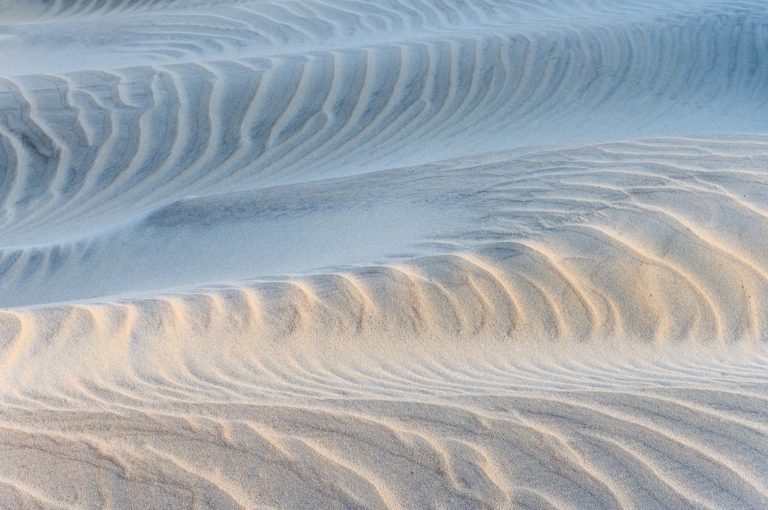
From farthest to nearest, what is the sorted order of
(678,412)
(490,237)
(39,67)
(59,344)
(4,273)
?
(39,67), (4,273), (490,237), (59,344), (678,412)

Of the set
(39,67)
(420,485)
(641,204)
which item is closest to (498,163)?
(641,204)

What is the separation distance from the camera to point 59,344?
3486 millimetres

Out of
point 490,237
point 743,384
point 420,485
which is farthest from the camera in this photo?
point 490,237

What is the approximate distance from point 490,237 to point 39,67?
5862 millimetres

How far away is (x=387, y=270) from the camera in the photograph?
13.4 ft

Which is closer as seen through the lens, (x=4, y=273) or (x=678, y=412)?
(x=678, y=412)

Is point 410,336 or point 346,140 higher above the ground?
point 346,140

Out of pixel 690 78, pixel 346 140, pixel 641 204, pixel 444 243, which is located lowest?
pixel 444 243

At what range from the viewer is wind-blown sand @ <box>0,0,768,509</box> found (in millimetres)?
2521

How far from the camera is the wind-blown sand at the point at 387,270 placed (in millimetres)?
2521

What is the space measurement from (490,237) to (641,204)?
78 cm

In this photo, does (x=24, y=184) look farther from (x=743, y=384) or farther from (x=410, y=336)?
(x=743, y=384)

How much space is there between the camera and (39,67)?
848 cm

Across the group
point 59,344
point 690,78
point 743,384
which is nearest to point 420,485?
point 743,384
